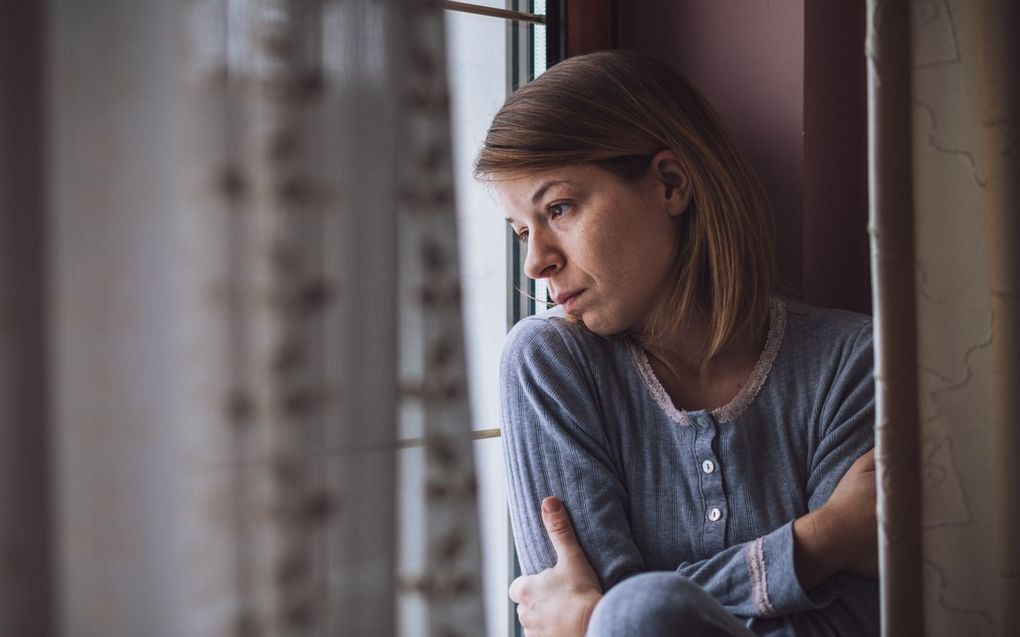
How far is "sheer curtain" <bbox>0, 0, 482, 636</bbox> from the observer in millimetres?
570

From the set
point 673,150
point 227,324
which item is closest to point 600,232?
point 673,150

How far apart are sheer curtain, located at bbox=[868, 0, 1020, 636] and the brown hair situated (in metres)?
0.33

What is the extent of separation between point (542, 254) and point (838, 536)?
0.52 metres

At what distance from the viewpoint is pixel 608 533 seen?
1091mm


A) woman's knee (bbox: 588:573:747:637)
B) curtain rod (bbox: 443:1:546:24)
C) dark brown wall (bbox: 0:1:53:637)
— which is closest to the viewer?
dark brown wall (bbox: 0:1:53:637)

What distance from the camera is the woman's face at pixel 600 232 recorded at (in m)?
1.15

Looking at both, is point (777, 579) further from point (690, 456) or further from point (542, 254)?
point (542, 254)

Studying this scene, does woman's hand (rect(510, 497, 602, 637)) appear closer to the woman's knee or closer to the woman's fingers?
the woman's fingers

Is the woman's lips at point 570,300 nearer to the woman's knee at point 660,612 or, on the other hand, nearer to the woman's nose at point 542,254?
the woman's nose at point 542,254

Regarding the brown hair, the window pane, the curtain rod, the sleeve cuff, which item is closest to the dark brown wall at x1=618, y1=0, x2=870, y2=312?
the brown hair

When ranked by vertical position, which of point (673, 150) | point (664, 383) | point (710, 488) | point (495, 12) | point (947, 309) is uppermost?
point (495, 12)

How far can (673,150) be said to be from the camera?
3.92ft

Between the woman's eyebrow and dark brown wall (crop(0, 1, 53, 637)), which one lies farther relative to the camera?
the woman's eyebrow

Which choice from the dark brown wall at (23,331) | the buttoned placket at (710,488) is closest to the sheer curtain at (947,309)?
the buttoned placket at (710,488)
